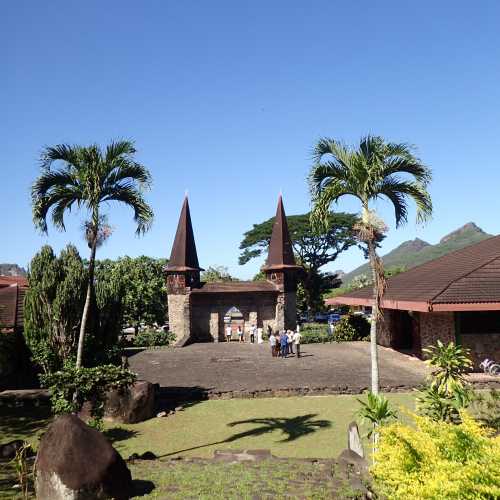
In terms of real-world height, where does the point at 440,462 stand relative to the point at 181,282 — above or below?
below

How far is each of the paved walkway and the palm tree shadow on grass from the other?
255cm

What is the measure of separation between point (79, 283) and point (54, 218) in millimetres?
2093

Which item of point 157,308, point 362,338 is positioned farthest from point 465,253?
point 157,308

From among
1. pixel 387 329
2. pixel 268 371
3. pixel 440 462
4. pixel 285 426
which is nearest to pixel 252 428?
pixel 285 426

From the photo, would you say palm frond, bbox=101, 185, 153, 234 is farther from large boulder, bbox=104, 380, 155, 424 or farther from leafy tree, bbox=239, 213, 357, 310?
leafy tree, bbox=239, 213, 357, 310

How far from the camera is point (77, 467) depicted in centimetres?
618

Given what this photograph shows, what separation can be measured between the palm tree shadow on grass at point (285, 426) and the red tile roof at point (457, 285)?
723cm

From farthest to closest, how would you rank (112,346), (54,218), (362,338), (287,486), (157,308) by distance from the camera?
(157,308) → (362,338) → (112,346) → (54,218) → (287,486)

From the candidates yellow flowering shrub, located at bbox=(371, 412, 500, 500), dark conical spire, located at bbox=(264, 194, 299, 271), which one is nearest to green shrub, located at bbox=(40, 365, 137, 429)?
yellow flowering shrub, located at bbox=(371, 412, 500, 500)

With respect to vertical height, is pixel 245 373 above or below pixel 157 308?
below

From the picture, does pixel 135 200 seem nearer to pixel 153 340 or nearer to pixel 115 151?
pixel 115 151

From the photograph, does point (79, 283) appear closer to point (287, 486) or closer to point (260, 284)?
point (287, 486)

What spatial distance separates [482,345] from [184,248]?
2074 centimetres

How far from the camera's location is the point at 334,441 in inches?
361
